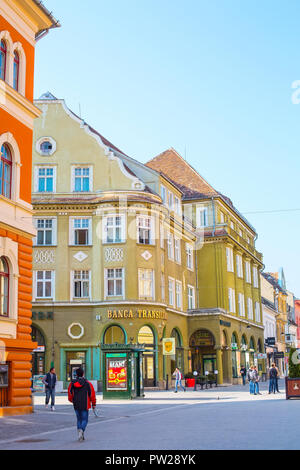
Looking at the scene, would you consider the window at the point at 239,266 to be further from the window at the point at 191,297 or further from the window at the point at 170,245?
the window at the point at 170,245

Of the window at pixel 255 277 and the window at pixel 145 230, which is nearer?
the window at pixel 145 230

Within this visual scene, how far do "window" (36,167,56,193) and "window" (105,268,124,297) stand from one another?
7146mm

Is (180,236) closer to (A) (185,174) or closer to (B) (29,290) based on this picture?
(A) (185,174)

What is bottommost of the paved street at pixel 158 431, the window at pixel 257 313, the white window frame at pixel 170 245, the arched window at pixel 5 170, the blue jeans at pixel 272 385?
the paved street at pixel 158 431

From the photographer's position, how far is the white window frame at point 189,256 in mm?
54000

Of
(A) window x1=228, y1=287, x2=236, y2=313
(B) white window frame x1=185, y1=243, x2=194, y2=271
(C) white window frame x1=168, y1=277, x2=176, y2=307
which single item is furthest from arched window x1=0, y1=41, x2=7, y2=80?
(A) window x1=228, y1=287, x2=236, y2=313

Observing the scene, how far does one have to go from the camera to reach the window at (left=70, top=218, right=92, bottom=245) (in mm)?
44156

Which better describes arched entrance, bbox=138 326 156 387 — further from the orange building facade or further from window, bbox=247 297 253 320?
window, bbox=247 297 253 320

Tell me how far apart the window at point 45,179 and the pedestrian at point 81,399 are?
104 feet

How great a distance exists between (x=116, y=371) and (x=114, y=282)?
45.5 feet

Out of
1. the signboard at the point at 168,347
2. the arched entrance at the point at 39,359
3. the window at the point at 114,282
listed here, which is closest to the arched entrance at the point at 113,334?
the window at the point at 114,282
